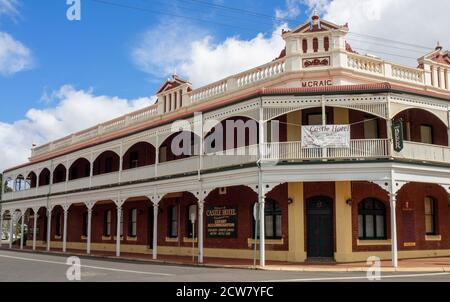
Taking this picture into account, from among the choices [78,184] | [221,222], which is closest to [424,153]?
[221,222]

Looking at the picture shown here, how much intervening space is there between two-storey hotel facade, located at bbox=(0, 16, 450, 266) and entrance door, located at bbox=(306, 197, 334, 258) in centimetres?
4

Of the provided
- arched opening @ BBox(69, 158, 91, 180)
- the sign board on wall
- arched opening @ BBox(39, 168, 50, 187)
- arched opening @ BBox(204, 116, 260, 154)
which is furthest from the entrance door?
arched opening @ BBox(39, 168, 50, 187)

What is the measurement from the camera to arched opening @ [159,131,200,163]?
84.7ft

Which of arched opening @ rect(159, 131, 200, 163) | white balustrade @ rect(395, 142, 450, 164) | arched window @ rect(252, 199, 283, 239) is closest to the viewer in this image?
white balustrade @ rect(395, 142, 450, 164)

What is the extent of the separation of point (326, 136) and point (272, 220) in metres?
4.67

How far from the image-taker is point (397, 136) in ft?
62.9

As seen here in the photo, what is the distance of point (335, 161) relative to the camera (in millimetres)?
19203

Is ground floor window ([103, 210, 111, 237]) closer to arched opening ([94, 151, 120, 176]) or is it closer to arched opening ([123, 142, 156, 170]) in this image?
arched opening ([94, 151, 120, 176])

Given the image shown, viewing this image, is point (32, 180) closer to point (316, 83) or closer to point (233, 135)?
point (233, 135)

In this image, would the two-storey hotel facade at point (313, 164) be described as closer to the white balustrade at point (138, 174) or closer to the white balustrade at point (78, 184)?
the white balustrade at point (138, 174)

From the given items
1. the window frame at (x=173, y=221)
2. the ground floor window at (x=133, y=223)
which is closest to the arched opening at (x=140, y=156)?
the ground floor window at (x=133, y=223)
